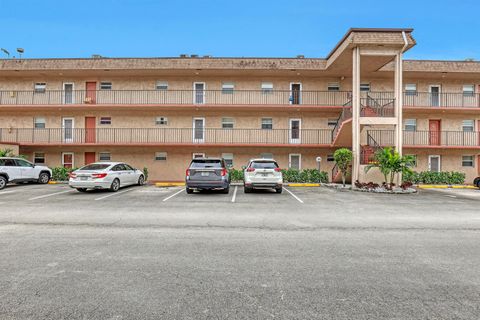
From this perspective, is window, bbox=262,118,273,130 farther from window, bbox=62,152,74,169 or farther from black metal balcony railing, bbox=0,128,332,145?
window, bbox=62,152,74,169

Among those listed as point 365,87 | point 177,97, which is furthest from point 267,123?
point 365,87

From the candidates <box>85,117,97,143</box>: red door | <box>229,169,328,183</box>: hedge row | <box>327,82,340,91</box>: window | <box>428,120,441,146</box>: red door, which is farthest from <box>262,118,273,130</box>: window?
<box>85,117,97,143</box>: red door

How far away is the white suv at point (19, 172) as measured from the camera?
1551 cm

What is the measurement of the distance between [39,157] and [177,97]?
12.3 meters

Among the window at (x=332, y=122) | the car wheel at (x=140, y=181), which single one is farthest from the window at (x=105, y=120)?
the window at (x=332, y=122)

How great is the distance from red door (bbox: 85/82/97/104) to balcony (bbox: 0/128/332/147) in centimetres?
240

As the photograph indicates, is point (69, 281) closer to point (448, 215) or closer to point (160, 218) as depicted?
point (160, 218)

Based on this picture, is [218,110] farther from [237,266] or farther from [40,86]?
[237,266]

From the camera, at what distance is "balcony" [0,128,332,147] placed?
864 inches

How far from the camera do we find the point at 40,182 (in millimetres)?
18281

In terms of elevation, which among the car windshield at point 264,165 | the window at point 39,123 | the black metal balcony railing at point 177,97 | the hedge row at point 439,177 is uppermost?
the black metal balcony railing at point 177,97

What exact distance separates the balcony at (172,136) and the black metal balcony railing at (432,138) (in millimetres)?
3890

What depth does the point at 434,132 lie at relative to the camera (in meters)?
22.5

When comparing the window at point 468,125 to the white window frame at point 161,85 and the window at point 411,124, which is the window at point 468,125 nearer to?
the window at point 411,124
